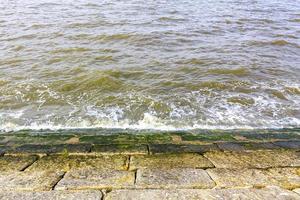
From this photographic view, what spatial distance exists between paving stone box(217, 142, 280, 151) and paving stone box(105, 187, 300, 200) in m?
1.39

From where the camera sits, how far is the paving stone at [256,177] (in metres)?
3.51

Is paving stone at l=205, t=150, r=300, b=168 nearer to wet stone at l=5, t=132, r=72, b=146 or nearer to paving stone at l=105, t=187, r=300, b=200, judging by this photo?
paving stone at l=105, t=187, r=300, b=200

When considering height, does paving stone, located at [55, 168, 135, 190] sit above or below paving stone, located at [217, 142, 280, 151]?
above

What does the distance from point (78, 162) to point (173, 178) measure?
4.24ft

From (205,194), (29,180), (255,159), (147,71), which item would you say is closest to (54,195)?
(29,180)

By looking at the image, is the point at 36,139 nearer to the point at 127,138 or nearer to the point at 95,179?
the point at 127,138

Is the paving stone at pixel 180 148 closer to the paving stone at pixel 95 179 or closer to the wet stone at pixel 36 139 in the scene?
the paving stone at pixel 95 179

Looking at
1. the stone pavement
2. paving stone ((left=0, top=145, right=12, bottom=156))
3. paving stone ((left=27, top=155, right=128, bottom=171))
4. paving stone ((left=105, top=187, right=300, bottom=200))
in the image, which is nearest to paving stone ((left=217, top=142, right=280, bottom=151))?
the stone pavement

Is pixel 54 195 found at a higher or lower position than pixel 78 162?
higher

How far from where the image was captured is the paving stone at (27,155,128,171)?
3967 mm

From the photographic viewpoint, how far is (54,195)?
3.21m

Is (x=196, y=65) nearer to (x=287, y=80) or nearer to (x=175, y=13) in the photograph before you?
(x=287, y=80)

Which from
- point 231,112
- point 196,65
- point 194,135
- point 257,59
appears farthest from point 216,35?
point 194,135

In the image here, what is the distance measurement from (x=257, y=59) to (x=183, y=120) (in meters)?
5.06
